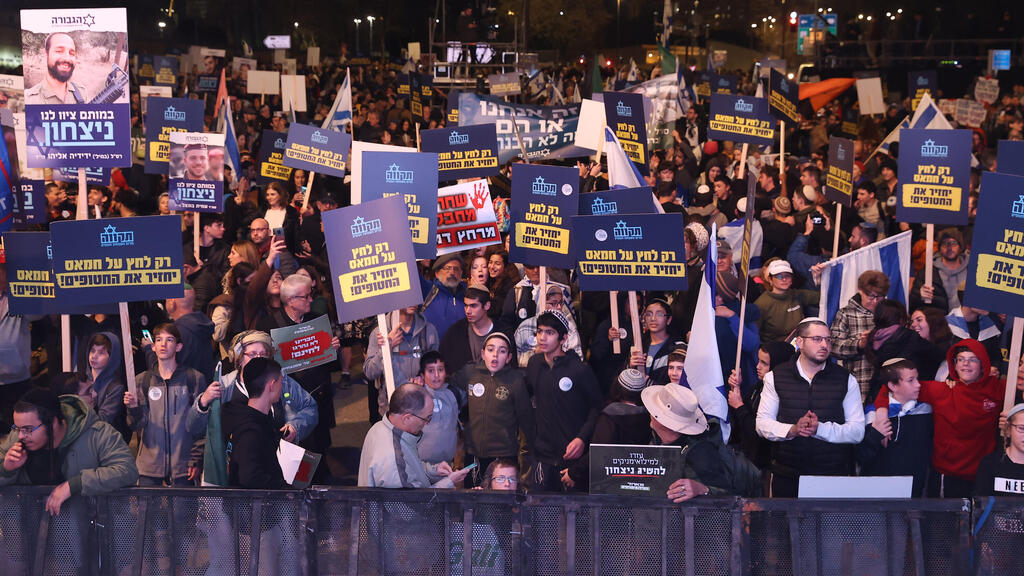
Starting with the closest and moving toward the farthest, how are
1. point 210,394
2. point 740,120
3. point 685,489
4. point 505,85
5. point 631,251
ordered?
1. point 685,489
2. point 210,394
3. point 631,251
4. point 740,120
5. point 505,85

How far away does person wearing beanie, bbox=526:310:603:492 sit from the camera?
24.2 ft

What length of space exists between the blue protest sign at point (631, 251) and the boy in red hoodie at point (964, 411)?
1.66 metres

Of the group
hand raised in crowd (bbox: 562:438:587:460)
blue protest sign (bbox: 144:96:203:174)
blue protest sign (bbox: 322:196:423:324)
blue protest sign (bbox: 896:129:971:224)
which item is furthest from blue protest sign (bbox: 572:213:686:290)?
blue protest sign (bbox: 144:96:203:174)

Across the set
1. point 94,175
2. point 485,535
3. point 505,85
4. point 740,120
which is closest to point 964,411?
point 485,535

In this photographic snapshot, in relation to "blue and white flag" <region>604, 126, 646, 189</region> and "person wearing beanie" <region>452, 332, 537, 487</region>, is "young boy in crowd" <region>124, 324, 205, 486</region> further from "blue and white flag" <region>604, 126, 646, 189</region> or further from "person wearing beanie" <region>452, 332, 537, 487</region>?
"blue and white flag" <region>604, 126, 646, 189</region>

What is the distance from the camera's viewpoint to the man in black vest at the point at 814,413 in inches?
255

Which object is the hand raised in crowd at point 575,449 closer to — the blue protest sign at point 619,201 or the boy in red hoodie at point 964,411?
the boy in red hoodie at point 964,411

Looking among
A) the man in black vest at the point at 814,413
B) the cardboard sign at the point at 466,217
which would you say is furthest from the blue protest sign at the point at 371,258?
the cardboard sign at the point at 466,217

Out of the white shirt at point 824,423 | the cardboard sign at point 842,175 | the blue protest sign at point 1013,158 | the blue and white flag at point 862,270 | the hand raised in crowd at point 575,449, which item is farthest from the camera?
the cardboard sign at point 842,175

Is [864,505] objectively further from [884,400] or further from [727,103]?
[727,103]

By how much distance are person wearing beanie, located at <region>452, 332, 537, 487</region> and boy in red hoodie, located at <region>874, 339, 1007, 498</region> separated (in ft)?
7.39

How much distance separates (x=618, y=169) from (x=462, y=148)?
7.07ft

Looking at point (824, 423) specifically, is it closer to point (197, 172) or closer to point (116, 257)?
point (116, 257)

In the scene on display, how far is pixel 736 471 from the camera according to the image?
244 inches
